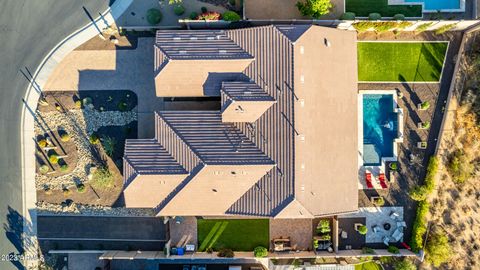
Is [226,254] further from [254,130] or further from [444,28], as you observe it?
[444,28]

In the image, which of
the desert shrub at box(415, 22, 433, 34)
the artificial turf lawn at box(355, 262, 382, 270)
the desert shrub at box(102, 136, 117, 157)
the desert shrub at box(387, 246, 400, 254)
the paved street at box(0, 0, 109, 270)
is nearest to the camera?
the desert shrub at box(415, 22, 433, 34)

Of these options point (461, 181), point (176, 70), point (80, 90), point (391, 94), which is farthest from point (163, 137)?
point (461, 181)

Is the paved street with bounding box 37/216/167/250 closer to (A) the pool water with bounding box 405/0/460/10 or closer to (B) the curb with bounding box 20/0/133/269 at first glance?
(B) the curb with bounding box 20/0/133/269

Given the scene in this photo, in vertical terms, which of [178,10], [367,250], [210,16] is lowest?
[367,250]

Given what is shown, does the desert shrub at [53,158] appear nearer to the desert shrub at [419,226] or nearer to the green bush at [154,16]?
the green bush at [154,16]

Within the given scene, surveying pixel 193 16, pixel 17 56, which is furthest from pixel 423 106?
pixel 17 56

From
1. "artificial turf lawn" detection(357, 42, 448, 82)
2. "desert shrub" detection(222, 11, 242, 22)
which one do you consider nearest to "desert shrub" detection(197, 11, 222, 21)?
"desert shrub" detection(222, 11, 242, 22)
